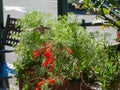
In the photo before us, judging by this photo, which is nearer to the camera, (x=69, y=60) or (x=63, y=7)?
(x=69, y=60)

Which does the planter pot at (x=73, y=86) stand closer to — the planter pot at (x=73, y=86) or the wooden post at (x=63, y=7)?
the planter pot at (x=73, y=86)

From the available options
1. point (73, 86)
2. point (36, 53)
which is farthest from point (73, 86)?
point (36, 53)

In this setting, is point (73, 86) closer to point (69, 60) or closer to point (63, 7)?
point (69, 60)

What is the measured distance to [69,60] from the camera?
8.36ft

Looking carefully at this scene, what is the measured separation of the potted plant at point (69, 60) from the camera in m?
2.53

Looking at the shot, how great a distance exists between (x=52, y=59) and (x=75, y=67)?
0.52 ft

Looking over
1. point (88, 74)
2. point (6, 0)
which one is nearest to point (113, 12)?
point (88, 74)

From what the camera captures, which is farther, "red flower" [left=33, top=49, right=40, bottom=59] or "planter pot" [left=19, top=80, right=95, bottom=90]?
"red flower" [left=33, top=49, right=40, bottom=59]

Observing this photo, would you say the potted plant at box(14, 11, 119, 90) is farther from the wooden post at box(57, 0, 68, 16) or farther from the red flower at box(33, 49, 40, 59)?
the wooden post at box(57, 0, 68, 16)

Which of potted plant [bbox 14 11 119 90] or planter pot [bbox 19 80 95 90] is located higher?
potted plant [bbox 14 11 119 90]

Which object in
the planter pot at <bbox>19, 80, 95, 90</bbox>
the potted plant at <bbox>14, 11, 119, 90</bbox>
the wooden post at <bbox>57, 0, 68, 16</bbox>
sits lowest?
the planter pot at <bbox>19, 80, 95, 90</bbox>

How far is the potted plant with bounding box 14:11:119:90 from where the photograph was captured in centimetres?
253

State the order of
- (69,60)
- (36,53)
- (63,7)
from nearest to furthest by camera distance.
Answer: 1. (69,60)
2. (36,53)
3. (63,7)

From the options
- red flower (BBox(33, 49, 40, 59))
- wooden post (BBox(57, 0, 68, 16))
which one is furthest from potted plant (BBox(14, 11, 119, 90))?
wooden post (BBox(57, 0, 68, 16))
